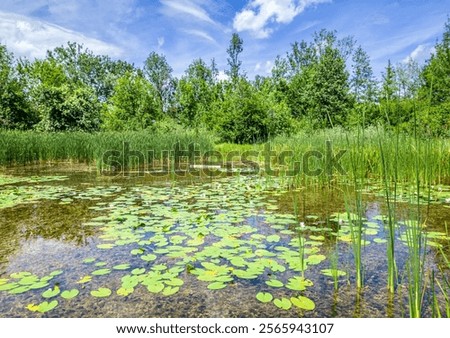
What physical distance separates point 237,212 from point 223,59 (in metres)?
26.8

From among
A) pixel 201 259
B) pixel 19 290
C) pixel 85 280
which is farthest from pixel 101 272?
pixel 201 259

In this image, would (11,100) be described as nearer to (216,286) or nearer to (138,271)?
(138,271)

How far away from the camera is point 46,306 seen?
1592mm

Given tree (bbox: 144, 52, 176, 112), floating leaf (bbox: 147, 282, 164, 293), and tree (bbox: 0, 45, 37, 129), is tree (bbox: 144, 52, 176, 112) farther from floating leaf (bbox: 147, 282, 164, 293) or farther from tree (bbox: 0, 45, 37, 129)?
floating leaf (bbox: 147, 282, 164, 293)

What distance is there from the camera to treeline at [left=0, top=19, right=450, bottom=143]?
15.8 metres

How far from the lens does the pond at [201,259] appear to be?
162 cm

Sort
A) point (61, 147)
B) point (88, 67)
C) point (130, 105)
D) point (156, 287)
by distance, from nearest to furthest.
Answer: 1. point (156, 287)
2. point (61, 147)
3. point (130, 105)
4. point (88, 67)

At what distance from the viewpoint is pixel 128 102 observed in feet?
72.5

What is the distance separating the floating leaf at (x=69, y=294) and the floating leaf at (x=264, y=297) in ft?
3.46

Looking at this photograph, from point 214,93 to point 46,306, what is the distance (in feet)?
88.5

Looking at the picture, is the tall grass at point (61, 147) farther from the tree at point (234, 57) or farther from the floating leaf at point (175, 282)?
the tree at point (234, 57)

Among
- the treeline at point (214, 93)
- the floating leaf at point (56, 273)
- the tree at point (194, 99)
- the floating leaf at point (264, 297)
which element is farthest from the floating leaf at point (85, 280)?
the tree at point (194, 99)

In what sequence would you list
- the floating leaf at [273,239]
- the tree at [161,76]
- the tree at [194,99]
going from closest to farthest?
the floating leaf at [273,239] → the tree at [194,99] → the tree at [161,76]
